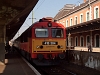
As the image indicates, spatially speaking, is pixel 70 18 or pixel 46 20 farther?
pixel 70 18

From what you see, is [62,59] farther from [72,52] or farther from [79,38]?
[79,38]

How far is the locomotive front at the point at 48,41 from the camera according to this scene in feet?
47.2

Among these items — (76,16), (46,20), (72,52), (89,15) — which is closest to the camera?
(46,20)

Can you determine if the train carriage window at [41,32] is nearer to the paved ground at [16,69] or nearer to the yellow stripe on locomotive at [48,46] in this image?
the yellow stripe on locomotive at [48,46]

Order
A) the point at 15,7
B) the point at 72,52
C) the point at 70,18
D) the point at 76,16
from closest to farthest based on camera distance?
the point at 15,7, the point at 72,52, the point at 76,16, the point at 70,18

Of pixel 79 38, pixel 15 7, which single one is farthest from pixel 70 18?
pixel 15 7

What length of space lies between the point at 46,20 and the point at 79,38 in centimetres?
2461

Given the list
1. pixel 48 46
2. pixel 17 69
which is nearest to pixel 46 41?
pixel 48 46

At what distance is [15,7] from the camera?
12914 mm

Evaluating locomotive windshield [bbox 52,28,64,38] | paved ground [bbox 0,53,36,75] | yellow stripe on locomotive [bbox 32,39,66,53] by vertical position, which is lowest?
paved ground [bbox 0,53,36,75]

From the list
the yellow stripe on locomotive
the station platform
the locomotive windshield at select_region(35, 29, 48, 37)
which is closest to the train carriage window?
the locomotive windshield at select_region(35, 29, 48, 37)

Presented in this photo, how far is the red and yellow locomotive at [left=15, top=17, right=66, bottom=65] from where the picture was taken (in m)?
14.3

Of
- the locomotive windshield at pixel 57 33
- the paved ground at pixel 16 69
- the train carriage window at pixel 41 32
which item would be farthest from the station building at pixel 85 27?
the paved ground at pixel 16 69

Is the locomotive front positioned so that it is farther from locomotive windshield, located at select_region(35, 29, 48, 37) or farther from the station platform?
the station platform
